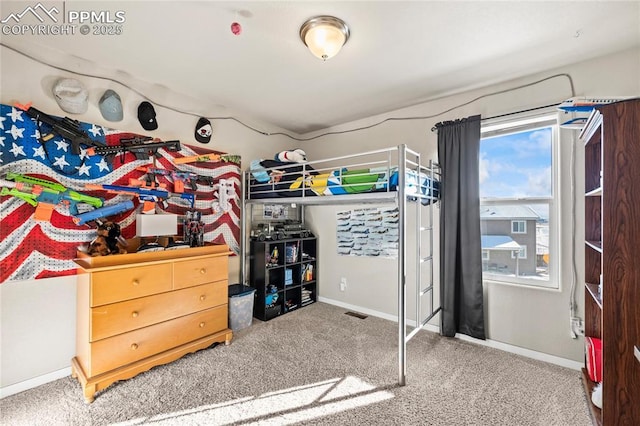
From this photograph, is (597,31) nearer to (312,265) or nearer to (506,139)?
(506,139)

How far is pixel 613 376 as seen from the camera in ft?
4.32

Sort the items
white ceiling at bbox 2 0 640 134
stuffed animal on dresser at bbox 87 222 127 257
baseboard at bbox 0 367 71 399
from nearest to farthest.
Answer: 1. white ceiling at bbox 2 0 640 134
2. baseboard at bbox 0 367 71 399
3. stuffed animal on dresser at bbox 87 222 127 257

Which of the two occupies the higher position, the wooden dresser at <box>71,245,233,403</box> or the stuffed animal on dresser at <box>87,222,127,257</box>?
the stuffed animal on dresser at <box>87,222,127,257</box>

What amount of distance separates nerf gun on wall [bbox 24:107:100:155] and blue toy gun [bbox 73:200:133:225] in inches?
18.7

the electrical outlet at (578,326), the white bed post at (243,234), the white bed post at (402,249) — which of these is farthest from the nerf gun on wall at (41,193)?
the electrical outlet at (578,326)

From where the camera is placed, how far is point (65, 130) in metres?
2.04

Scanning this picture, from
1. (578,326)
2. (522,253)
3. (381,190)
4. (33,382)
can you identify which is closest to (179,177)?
(33,382)

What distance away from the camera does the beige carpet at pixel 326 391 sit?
5.34 ft

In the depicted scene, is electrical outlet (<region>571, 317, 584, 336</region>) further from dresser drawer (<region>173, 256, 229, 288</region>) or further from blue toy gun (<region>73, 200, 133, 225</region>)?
blue toy gun (<region>73, 200, 133, 225</region>)

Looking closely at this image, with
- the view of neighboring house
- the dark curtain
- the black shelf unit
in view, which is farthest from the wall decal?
the view of neighboring house

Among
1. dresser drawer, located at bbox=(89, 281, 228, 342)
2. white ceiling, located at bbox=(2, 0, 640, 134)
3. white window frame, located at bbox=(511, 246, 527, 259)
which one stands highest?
white ceiling, located at bbox=(2, 0, 640, 134)

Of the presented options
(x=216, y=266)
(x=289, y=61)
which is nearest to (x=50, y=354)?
(x=216, y=266)

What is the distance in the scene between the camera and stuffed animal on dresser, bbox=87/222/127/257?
81.0 inches

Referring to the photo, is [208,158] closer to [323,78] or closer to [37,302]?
[323,78]
